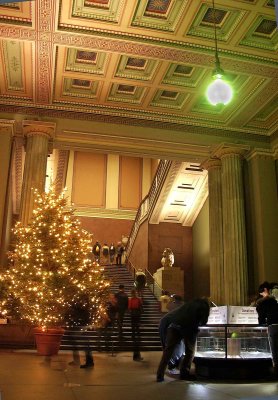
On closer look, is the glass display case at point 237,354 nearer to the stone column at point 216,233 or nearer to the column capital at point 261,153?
the stone column at point 216,233

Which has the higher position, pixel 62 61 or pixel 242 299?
pixel 62 61

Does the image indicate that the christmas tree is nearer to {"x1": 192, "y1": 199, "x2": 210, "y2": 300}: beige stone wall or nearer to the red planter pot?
the red planter pot

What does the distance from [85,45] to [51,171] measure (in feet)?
53.7

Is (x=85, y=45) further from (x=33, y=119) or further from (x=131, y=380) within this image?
(x=131, y=380)

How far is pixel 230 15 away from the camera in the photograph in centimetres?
1040

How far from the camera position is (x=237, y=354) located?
5801 millimetres

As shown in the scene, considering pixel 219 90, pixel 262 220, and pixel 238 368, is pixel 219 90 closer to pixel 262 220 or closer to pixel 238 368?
pixel 238 368

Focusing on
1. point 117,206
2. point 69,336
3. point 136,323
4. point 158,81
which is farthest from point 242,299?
point 117,206

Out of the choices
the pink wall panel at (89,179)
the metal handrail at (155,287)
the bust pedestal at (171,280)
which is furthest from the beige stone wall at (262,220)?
the pink wall panel at (89,179)

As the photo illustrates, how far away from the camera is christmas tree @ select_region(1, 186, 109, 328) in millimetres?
9977

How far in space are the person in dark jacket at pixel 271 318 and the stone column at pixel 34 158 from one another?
27.2ft

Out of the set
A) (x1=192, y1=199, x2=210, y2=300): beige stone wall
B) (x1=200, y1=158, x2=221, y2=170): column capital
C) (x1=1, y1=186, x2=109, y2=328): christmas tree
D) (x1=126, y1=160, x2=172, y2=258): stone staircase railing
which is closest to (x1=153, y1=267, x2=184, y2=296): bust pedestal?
(x1=192, y1=199, x2=210, y2=300): beige stone wall

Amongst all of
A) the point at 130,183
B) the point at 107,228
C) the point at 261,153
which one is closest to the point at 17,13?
the point at 261,153

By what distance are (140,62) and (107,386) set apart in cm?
923
